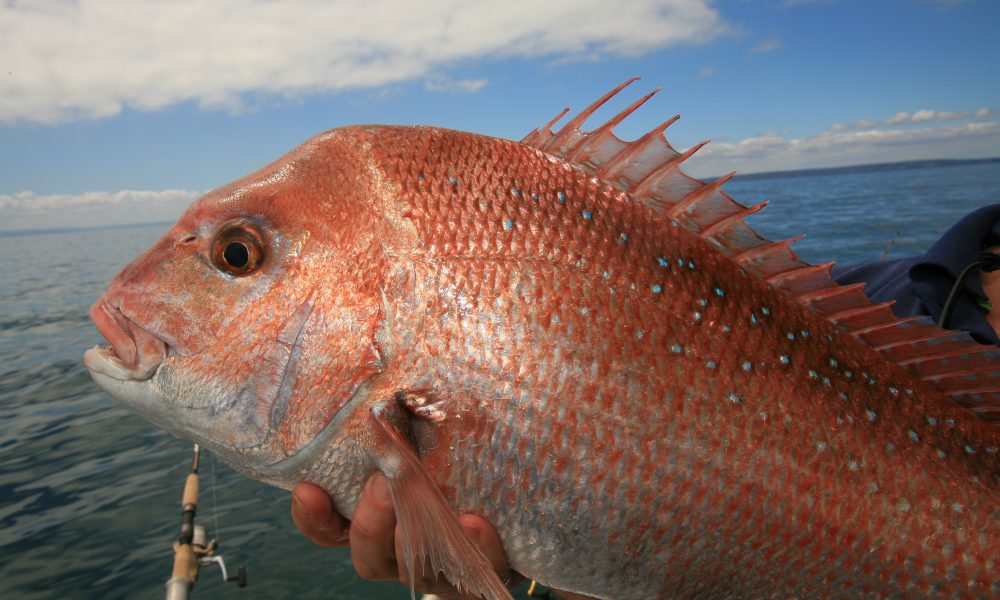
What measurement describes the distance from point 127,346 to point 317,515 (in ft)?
2.55

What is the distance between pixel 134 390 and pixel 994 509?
2.50 meters

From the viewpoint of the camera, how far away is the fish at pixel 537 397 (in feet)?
5.40

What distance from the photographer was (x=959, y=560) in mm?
1671

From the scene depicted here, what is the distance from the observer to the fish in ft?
5.40

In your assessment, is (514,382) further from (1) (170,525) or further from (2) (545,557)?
(1) (170,525)

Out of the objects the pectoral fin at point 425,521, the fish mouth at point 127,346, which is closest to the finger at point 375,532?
the pectoral fin at point 425,521

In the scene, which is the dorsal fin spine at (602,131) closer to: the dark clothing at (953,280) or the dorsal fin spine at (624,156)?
the dorsal fin spine at (624,156)

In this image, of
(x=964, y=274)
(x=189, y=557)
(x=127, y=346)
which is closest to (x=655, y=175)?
(x=127, y=346)

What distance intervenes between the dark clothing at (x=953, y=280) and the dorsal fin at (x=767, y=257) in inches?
40.9

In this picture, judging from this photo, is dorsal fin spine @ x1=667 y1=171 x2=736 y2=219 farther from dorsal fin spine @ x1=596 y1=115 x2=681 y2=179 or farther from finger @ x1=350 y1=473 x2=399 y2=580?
finger @ x1=350 y1=473 x2=399 y2=580

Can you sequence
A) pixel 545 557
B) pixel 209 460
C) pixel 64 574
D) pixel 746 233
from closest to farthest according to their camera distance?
pixel 545 557
pixel 746 233
pixel 64 574
pixel 209 460

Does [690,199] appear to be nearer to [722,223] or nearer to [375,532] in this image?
[722,223]

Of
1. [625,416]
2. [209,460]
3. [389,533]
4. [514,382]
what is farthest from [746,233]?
[209,460]

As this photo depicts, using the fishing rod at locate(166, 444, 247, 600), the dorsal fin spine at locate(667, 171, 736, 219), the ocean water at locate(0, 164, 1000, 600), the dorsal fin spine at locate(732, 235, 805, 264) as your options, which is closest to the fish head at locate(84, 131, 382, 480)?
the dorsal fin spine at locate(667, 171, 736, 219)
